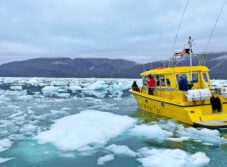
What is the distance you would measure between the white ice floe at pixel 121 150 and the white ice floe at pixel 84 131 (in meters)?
0.51

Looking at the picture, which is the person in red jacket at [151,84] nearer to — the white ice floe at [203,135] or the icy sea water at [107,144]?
the icy sea water at [107,144]

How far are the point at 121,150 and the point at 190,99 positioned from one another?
4.19 metres

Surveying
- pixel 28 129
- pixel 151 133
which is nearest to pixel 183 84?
pixel 151 133

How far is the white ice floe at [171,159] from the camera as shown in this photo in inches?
290

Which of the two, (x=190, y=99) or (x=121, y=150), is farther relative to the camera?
(x=190, y=99)

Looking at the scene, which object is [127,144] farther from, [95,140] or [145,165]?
[145,165]

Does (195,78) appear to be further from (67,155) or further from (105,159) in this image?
(67,155)

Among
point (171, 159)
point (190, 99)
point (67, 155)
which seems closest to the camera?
point (171, 159)

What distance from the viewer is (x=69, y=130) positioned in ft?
33.4

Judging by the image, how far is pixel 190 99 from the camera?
38.2 ft

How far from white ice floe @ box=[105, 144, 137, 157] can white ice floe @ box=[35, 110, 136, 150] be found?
509 mm

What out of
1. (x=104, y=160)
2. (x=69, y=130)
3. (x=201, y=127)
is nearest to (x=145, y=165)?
(x=104, y=160)

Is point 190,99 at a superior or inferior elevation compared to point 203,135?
superior

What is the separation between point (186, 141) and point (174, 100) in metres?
3.17
